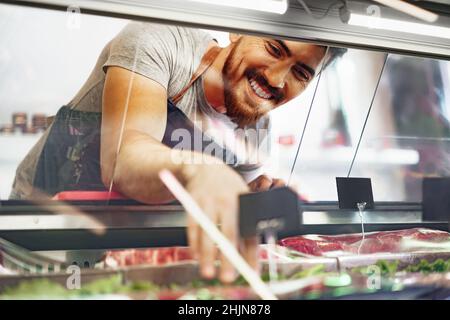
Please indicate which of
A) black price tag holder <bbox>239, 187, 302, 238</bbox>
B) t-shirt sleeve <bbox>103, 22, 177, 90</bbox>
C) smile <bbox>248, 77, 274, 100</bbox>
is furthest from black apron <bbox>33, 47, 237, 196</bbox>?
smile <bbox>248, 77, 274, 100</bbox>

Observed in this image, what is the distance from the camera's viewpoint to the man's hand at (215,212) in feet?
8.46

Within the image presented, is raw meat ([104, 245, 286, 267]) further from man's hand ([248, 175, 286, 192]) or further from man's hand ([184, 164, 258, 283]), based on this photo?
man's hand ([248, 175, 286, 192])

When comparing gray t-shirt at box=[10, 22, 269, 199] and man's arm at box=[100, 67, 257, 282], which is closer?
gray t-shirt at box=[10, 22, 269, 199]

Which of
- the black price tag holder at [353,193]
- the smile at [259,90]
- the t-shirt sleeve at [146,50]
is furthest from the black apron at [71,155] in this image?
the black price tag holder at [353,193]

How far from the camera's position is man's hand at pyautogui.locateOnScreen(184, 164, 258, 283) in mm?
2578

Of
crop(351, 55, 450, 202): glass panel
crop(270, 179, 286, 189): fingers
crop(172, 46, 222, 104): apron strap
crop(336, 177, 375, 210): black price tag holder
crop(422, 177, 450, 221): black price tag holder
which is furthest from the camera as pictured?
crop(422, 177, 450, 221): black price tag holder

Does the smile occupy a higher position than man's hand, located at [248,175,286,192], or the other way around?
the smile

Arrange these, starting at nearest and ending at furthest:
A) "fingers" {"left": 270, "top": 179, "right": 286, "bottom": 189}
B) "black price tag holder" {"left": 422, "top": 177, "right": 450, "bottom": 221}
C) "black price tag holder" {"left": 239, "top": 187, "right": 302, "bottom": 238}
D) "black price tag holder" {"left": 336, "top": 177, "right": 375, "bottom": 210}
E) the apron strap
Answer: "black price tag holder" {"left": 239, "top": 187, "right": 302, "bottom": 238}
the apron strap
"fingers" {"left": 270, "top": 179, "right": 286, "bottom": 189}
"black price tag holder" {"left": 336, "top": 177, "right": 375, "bottom": 210}
"black price tag holder" {"left": 422, "top": 177, "right": 450, "bottom": 221}

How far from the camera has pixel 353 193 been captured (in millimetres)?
3117

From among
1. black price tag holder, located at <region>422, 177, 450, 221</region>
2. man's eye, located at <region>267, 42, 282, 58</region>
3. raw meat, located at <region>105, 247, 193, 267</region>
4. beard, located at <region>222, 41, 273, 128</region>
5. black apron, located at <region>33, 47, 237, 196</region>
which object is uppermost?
man's eye, located at <region>267, 42, 282, 58</region>

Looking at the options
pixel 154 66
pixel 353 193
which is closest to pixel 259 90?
pixel 154 66

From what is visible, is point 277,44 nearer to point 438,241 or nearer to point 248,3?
point 248,3

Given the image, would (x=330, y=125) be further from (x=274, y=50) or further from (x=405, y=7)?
(x=405, y=7)
